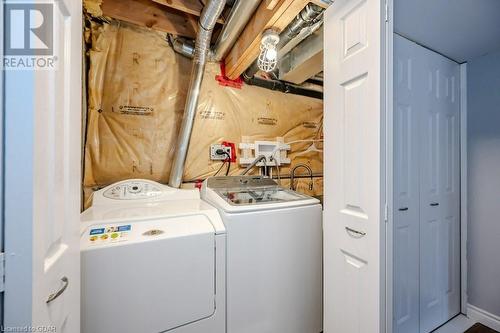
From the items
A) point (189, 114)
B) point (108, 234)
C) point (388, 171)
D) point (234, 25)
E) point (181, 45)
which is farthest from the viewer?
point (181, 45)

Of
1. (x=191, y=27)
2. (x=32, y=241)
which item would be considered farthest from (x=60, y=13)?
(x=191, y=27)

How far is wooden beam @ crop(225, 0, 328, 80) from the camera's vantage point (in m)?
1.26

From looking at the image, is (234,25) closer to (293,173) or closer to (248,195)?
(248,195)

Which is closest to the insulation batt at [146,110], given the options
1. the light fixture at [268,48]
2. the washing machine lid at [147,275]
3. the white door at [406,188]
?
the light fixture at [268,48]

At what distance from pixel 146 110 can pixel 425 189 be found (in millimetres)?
2270

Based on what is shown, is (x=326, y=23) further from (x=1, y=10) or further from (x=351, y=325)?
(x=351, y=325)

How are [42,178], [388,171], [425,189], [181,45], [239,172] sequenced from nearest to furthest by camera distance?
[42,178] → [388,171] → [425,189] → [181,45] → [239,172]

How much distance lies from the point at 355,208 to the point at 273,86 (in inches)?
72.6

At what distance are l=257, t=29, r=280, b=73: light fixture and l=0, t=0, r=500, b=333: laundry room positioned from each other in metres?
0.02

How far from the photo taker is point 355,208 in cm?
106

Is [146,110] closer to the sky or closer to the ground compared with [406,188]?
closer to the sky

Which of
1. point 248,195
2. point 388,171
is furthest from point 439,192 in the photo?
point 248,195

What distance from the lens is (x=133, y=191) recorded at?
1627 millimetres

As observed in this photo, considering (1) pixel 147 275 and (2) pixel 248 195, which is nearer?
(1) pixel 147 275
